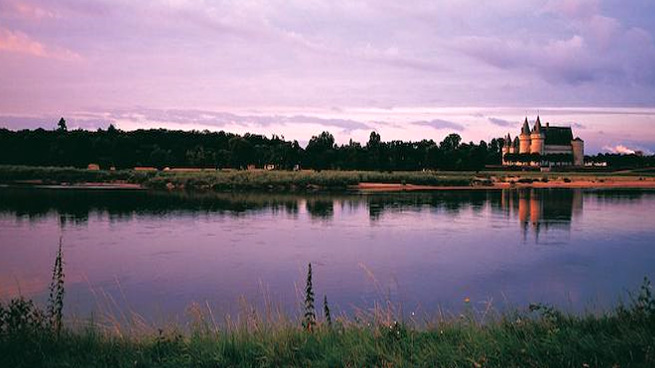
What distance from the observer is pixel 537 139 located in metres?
144

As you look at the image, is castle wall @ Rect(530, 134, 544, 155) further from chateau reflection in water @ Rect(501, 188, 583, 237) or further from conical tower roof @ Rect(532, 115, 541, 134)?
chateau reflection in water @ Rect(501, 188, 583, 237)

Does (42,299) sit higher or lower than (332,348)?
lower

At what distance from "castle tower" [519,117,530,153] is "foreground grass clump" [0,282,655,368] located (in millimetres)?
146747

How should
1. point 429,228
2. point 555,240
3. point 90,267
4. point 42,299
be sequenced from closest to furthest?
point 42,299
point 90,267
point 555,240
point 429,228

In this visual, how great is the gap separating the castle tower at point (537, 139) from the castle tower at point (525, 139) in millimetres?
1068

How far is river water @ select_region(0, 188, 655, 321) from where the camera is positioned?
41.7 ft

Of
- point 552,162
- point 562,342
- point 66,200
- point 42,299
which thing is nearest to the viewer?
point 562,342

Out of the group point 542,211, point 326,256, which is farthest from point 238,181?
point 326,256

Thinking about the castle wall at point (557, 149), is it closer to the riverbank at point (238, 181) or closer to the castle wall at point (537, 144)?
the castle wall at point (537, 144)

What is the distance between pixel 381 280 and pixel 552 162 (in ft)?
412

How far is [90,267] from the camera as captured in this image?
16234 mm

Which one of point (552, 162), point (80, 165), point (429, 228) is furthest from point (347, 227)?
point (552, 162)

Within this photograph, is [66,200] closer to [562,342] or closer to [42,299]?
[42,299]

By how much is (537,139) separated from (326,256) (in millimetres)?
136122
